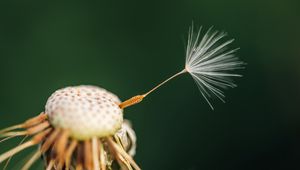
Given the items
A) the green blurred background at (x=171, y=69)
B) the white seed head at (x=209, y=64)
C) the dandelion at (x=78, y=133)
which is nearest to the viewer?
the dandelion at (x=78, y=133)

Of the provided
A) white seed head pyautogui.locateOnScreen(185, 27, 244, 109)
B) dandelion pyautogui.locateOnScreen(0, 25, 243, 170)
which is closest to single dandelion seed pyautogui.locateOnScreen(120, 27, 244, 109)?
white seed head pyautogui.locateOnScreen(185, 27, 244, 109)

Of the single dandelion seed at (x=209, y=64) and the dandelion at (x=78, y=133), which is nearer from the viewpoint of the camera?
the dandelion at (x=78, y=133)

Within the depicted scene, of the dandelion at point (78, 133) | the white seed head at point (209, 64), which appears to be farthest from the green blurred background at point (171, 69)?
the dandelion at point (78, 133)

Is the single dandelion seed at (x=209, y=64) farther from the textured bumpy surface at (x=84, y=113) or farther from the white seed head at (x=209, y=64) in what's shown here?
the textured bumpy surface at (x=84, y=113)

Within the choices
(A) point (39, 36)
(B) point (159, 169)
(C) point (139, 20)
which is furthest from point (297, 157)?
(A) point (39, 36)

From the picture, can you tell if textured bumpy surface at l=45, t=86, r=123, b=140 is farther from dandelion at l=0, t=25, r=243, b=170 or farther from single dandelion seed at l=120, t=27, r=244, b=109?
single dandelion seed at l=120, t=27, r=244, b=109

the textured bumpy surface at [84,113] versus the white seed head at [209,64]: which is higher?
the textured bumpy surface at [84,113]

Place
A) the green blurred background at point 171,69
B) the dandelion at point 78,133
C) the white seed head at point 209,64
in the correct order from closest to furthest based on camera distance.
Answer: the dandelion at point 78,133
the white seed head at point 209,64
the green blurred background at point 171,69
